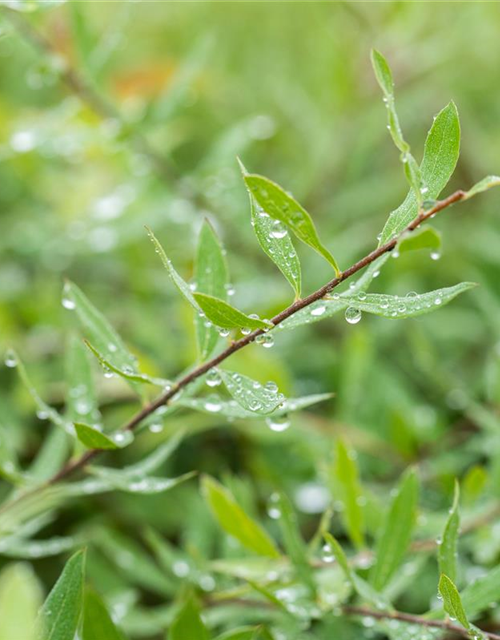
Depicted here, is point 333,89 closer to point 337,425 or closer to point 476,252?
point 476,252

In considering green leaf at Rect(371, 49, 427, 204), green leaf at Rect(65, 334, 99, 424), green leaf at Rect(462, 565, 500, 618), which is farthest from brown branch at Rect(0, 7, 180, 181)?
green leaf at Rect(462, 565, 500, 618)

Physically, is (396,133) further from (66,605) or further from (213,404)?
(66,605)

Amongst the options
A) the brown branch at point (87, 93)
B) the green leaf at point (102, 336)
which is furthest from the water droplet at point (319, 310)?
the brown branch at point (87, 93)

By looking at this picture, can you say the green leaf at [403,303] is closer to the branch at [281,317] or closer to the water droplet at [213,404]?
the branch at [281,317]

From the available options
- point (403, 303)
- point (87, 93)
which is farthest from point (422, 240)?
point (87, 93)

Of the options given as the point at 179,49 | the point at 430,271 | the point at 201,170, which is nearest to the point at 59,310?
the point at 201,170

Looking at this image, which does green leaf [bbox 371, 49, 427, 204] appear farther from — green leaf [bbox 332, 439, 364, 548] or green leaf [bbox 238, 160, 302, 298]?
green leaf [bbox 332, 439, 364, 548]
